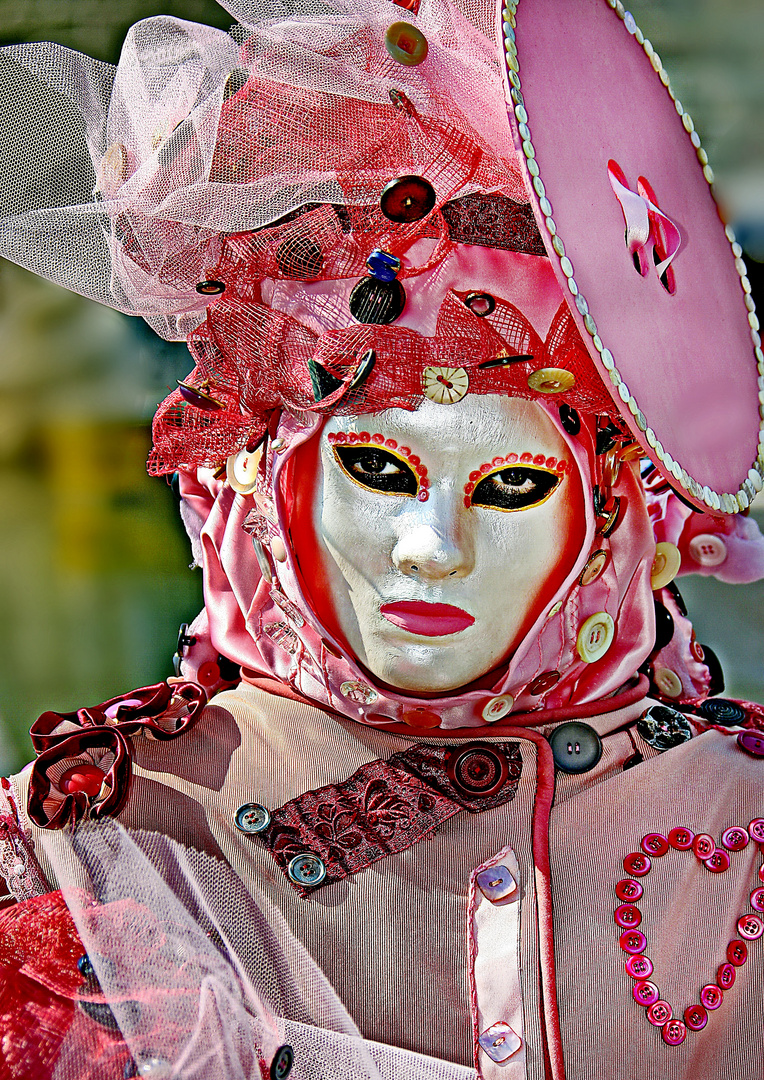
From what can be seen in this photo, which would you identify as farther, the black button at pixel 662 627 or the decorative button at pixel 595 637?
the black button at pixel 662 627

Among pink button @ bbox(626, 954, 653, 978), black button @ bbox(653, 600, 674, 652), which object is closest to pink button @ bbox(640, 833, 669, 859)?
pink button @ bbox(626, 954, 653, 978)

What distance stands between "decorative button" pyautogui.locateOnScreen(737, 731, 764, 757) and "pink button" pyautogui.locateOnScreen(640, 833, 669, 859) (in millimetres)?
152

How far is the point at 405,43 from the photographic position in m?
0.98

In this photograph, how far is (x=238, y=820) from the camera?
45.5 inches

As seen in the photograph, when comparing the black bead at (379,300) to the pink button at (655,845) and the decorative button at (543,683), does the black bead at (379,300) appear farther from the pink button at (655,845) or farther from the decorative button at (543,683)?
the pink button at (655,845)

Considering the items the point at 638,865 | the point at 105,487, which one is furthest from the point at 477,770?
the point at 105,487

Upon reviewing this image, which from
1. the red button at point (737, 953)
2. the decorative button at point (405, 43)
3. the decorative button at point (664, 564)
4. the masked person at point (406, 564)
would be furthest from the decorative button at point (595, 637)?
the decorative button at point (405, 43)

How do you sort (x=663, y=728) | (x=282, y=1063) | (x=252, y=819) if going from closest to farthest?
(x=282, y=1063)
(x=252, y=819)
(x=663, y=728)

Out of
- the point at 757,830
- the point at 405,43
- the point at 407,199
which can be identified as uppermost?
the point at 405,43

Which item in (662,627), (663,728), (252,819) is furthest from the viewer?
(662,627)

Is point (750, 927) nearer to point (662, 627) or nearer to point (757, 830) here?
point (757, 830)

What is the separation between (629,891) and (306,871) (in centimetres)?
34

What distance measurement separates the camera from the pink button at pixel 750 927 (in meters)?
1.09

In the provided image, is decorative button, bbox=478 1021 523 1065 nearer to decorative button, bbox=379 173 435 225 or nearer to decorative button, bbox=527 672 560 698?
decorative button, bbox=527 672 560 698
